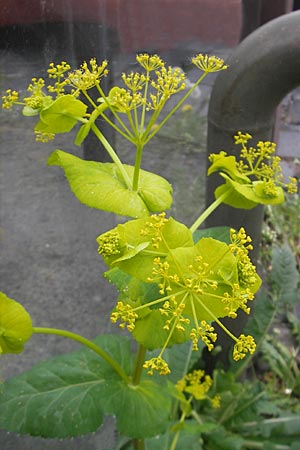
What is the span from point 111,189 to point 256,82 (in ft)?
1.31

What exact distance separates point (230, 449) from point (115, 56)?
73 cm

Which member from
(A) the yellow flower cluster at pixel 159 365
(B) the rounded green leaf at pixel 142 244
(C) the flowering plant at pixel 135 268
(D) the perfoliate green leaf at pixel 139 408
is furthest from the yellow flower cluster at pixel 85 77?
(D) the perfoliate green leaf at pixel 139 408

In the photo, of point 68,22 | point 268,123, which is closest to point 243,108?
point 268,123

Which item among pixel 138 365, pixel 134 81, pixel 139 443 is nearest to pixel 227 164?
pixel 134 81

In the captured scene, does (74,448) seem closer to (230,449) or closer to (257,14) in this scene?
(230,449)

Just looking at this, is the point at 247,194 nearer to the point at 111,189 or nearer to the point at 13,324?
the point at 111,189

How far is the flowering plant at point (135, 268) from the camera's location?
0.47 m

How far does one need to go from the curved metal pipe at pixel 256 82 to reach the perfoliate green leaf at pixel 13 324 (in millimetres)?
515

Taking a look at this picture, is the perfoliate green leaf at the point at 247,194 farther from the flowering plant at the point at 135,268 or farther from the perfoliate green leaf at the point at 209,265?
the perfoliate green leaf at the point at 209,265

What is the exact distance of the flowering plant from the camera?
466 mm

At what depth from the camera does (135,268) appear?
478 millimetres

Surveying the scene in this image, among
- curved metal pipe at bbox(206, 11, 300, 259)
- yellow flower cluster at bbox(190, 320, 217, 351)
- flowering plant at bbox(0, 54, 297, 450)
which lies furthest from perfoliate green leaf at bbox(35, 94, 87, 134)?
curved metal pipe at bbox(206, 11, 300, 259)

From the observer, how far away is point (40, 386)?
30.2 inches

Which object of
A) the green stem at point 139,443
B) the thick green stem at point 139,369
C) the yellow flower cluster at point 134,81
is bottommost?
the green stem at point 139,443
